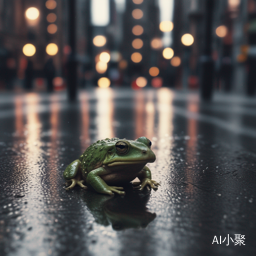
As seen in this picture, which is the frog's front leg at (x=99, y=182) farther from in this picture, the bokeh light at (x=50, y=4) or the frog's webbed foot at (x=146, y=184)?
the bokeh light at (x=50, y=4)

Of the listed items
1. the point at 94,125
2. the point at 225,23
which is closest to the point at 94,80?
the point at 225,23

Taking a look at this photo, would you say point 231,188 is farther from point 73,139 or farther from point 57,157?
point 73,139

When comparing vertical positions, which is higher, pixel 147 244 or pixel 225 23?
pixel 225 23

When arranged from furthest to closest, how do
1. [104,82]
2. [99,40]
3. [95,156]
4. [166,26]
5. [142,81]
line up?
[142,81]
[99,40]
[166,26]
[104,82]
[95,156]

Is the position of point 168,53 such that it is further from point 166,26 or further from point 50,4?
point 50,4

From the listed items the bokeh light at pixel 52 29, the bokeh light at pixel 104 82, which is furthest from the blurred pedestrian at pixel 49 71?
the bokeh light at pixel 52 29

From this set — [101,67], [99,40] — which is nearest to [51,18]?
[101,67]
